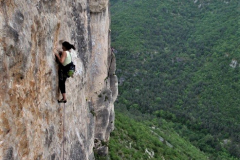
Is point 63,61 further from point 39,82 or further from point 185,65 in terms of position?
point 185,65

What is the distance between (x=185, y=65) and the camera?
2237 inches

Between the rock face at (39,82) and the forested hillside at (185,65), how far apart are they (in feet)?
115

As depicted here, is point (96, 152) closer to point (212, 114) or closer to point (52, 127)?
point (52, 127)

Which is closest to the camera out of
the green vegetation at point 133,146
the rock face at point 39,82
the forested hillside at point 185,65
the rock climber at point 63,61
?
the rock face at point 39,82

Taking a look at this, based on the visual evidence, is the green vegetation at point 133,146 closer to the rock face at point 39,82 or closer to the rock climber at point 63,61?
the rock face at point 39,82

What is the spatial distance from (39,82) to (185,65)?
54.5m

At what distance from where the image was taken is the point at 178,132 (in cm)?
4122

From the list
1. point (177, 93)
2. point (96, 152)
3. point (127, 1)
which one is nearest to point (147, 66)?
point (177, 93)

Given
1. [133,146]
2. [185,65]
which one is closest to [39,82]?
[133,146]

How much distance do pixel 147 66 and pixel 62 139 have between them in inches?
2026

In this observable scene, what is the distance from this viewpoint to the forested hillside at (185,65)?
41812mm

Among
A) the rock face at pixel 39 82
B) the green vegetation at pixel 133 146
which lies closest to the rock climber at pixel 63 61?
the rock face at pixel 39 82

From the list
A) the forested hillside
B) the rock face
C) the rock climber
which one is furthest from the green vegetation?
→ the forested hillside

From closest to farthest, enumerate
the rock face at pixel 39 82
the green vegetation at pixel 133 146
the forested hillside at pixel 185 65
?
the rock face at pixel 39 82, the green vegetation at pixel 133 146, the forested hillside at pixel 185 65
